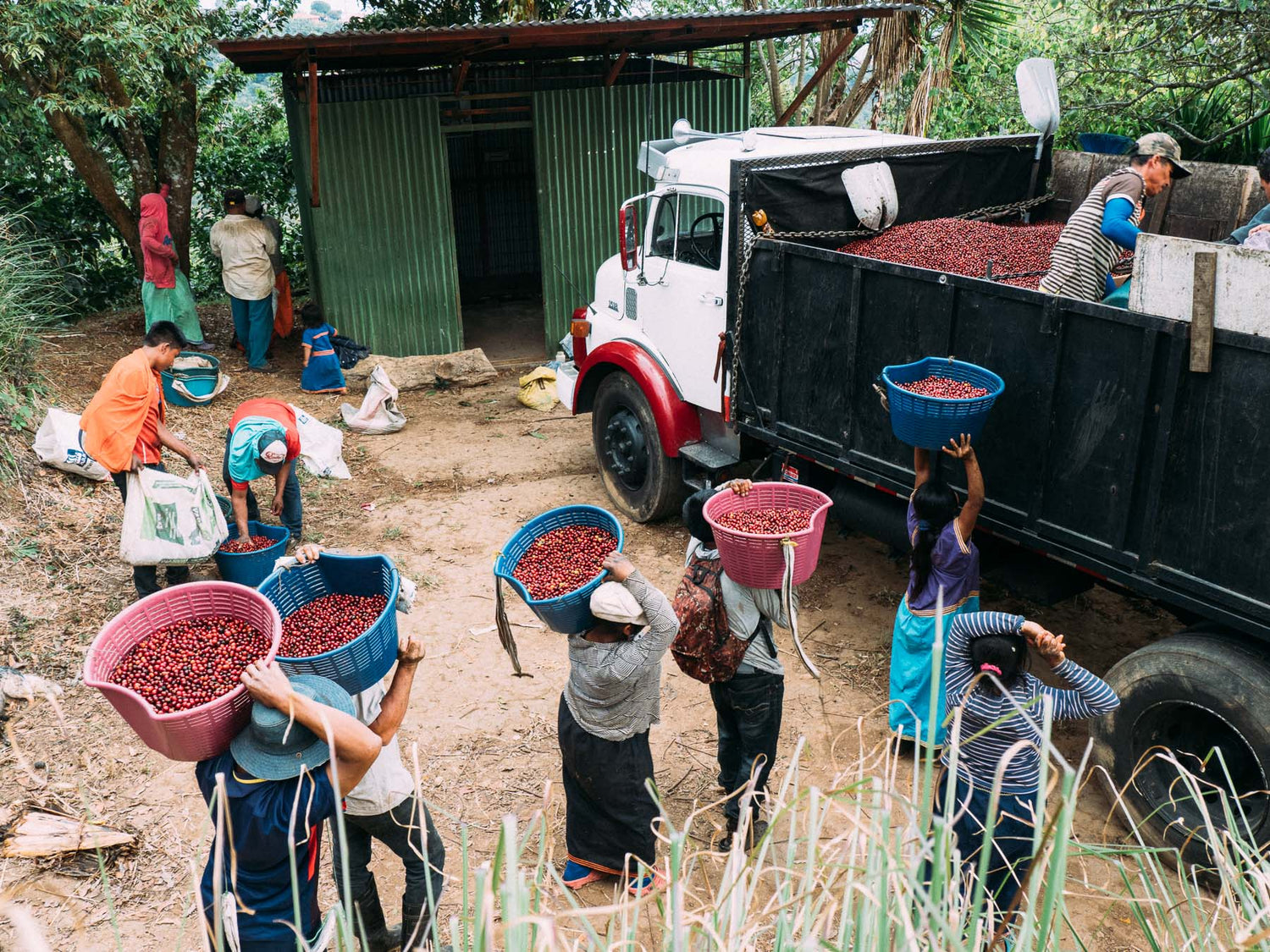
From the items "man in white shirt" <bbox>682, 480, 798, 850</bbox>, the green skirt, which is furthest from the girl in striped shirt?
the green skirt

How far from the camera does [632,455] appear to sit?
7.29 meters

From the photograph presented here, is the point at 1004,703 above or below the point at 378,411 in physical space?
above

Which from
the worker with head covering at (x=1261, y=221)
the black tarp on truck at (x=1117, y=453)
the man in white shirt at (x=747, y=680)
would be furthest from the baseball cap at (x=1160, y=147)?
the man in white shirt at (x=747, y=680)

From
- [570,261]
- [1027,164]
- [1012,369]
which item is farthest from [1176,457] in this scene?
[570,261]

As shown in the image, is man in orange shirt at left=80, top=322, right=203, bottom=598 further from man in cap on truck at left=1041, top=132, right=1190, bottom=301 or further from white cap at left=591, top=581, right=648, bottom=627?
man in cap on truck at left=1041, top=132, right=1190, bottom=301

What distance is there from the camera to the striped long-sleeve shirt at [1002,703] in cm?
329

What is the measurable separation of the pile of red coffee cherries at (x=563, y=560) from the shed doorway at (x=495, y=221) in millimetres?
9980

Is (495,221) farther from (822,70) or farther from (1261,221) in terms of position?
(1261,221)

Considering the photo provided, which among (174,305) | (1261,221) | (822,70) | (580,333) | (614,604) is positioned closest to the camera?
(614,604)

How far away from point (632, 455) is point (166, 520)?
3024 mm

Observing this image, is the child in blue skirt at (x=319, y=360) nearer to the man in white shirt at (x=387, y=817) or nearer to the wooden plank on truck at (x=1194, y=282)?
the man in white shirt at (x=387, y=817)

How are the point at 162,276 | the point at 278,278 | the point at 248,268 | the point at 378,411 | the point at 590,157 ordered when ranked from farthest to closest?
1. the point at 590,157
2. the point at 278,278
3. the point at 248,268
4. the point at 162,276
5. the point at 378,411

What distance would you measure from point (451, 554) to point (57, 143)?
8606 mm

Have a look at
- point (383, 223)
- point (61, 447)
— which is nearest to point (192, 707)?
point (61, 447)
